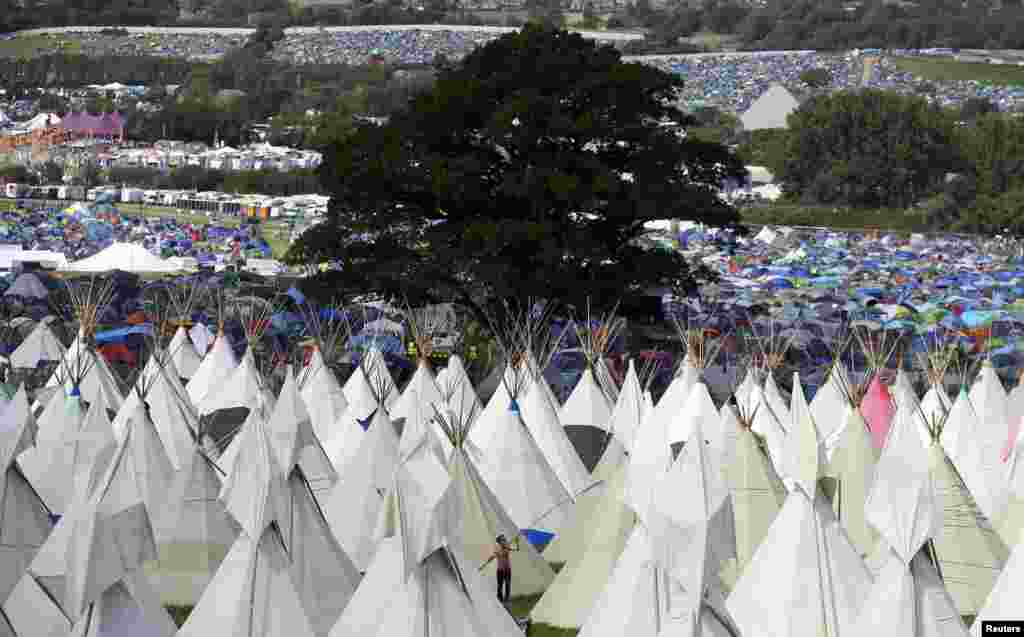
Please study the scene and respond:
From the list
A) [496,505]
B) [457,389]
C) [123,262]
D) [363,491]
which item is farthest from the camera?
[123,262]

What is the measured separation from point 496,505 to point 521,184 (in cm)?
1675

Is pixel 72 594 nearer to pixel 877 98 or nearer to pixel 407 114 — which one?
pixel 407 114

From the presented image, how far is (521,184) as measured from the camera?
40.9 metres

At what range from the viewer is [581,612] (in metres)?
23.1

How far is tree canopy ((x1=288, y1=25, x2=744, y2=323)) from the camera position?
40812mm

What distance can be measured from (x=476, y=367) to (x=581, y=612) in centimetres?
1943

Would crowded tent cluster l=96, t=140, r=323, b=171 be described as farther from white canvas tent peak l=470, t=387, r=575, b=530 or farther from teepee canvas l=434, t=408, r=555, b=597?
teepee canvas l=434, t=408, r=555, b=597

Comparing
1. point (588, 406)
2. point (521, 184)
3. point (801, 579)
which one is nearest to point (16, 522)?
point (801, 579)

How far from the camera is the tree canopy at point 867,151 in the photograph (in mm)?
115500

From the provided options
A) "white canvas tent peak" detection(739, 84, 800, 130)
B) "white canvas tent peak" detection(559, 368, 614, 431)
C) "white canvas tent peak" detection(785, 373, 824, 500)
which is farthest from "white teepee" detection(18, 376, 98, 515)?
"white canvas tent peak" detection(739, 84, 800, 130)

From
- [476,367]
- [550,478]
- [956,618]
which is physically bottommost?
[476,367]

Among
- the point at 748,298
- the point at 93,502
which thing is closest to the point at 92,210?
the point at 748,298

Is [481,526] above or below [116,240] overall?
above

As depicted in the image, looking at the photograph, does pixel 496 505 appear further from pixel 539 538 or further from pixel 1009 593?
pixel 1009 593
